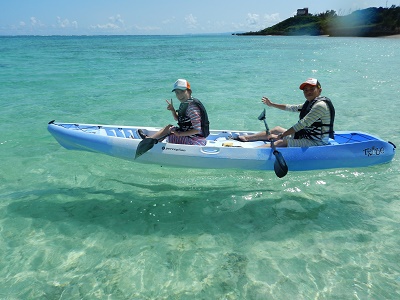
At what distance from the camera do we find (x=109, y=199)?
5.84 metres

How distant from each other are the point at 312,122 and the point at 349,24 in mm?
109811

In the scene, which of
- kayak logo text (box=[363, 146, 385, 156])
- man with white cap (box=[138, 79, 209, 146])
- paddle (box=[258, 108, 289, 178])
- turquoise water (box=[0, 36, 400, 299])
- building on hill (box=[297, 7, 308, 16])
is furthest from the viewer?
building on hill (box=[297, 7, 308, 16])

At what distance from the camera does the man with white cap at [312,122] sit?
5.48 m

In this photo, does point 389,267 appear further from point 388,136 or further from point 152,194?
point 388,136

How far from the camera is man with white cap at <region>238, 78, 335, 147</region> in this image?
18.0 ft

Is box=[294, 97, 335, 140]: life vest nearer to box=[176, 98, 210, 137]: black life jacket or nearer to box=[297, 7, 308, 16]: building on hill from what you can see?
box=[176, 98, 210, 137]: black life jacket

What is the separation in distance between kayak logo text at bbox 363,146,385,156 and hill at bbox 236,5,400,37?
88.8m

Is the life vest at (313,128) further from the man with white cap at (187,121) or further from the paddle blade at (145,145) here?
the paddle blade at (145,145)

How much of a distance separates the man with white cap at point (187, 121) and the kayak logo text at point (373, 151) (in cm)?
286

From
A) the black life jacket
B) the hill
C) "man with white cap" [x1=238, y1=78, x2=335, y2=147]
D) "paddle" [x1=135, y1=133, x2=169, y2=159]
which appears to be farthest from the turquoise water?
the hill

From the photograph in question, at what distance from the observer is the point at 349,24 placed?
100 m

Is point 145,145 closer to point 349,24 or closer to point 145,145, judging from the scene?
point 145,145

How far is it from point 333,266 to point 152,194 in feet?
10.3

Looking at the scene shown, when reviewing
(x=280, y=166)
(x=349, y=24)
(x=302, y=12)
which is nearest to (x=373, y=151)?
(x=280, y=166)
